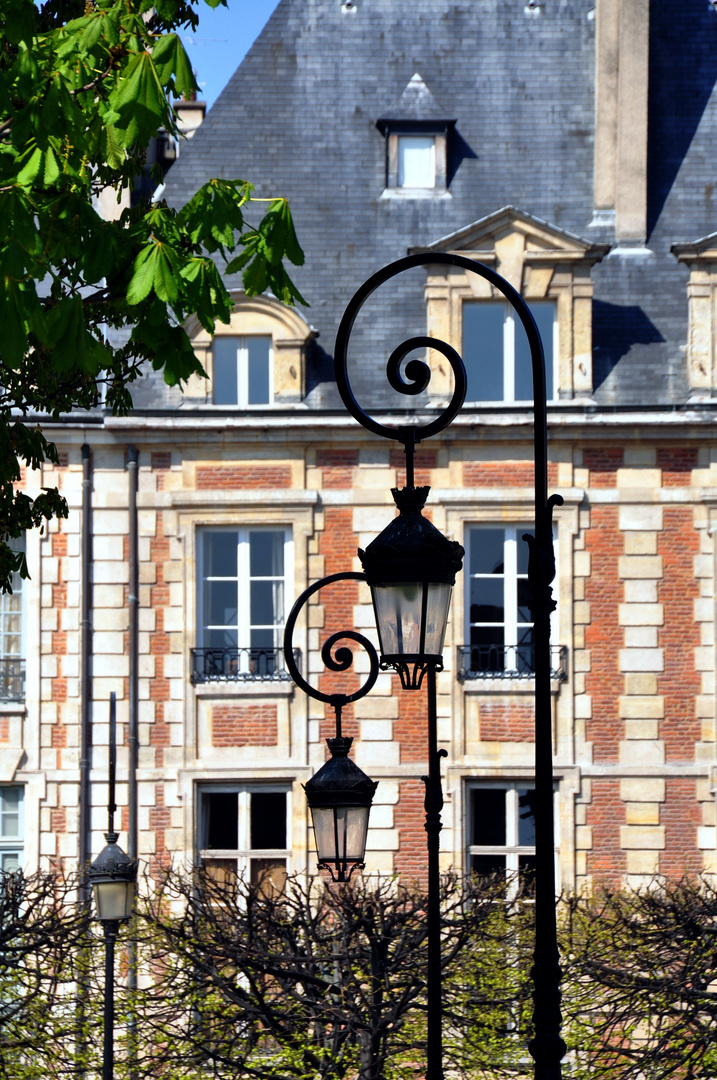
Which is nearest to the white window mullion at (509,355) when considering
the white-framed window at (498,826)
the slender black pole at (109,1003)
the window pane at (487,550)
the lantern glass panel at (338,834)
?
the window pane at (487,550)

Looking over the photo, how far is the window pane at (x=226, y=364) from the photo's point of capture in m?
20.0

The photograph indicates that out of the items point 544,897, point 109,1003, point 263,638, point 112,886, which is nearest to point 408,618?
point 544,897

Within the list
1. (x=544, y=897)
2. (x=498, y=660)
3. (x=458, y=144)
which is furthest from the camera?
(x=458, y=144)

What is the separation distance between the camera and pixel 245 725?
1941cm

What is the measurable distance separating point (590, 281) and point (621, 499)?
95.7 inches

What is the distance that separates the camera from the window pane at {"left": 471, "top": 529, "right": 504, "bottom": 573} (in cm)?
1973

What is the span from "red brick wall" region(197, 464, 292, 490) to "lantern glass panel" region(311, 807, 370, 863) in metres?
9.40

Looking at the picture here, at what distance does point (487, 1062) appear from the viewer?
16484mm

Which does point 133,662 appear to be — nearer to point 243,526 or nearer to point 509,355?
point 243,526

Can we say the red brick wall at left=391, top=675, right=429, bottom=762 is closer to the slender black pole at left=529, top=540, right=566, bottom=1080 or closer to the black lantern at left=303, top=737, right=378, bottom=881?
the black lantern at left=303, top=737, right=378, bottom=881

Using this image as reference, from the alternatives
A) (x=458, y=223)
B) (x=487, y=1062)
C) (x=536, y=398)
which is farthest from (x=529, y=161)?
(x=536, y=398)

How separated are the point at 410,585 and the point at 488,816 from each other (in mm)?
12339

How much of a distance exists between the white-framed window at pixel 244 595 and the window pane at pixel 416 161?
4682mm

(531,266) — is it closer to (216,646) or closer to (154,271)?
(216,646)
